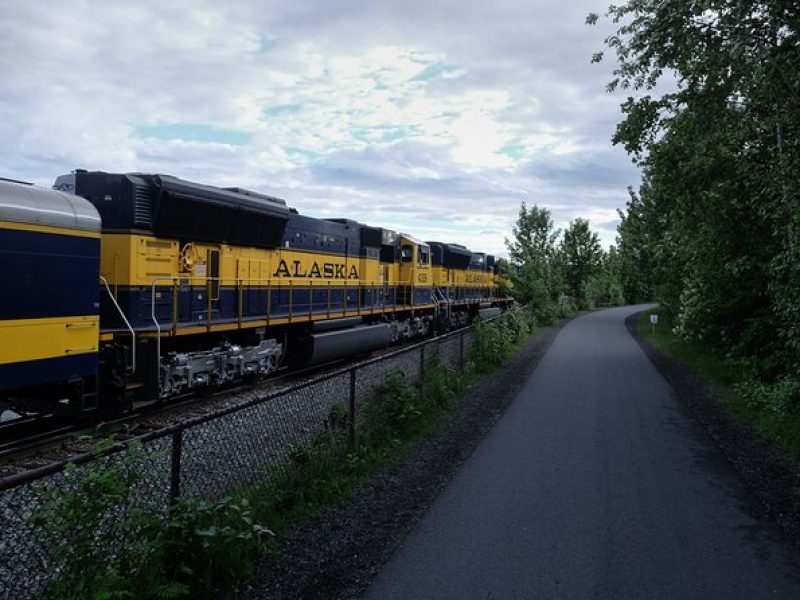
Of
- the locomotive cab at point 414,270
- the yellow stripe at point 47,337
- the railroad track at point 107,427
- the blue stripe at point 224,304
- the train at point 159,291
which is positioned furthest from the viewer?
the locomotive cab at point 414,270

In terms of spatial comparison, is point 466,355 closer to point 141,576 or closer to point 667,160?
point 667,160

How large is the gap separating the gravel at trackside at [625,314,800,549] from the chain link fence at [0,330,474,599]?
4.76m

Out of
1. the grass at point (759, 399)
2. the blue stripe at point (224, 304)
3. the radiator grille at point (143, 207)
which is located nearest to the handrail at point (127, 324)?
the blue stripe at point (224, 304)

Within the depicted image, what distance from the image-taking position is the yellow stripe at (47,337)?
788 centimetres

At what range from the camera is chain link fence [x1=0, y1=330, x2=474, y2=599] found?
3762mm

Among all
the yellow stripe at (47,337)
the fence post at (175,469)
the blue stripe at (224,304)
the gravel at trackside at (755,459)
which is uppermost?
the blue stripe at (224,304)

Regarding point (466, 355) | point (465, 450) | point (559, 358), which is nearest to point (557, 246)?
point (559, 358)

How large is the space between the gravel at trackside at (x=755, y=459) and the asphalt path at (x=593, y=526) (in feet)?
0.60

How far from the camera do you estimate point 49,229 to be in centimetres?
857

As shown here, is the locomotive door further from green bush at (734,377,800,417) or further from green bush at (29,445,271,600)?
green bush at (734,377,800,417)

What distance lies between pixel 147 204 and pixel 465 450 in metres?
6.86

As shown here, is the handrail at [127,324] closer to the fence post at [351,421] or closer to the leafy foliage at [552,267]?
the fence post at [351,421]

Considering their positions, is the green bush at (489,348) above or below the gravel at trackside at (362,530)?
above

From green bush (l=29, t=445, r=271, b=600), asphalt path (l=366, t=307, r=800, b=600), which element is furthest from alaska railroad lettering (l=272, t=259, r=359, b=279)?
green bush (l=29, t=445, r=271, b=600)
